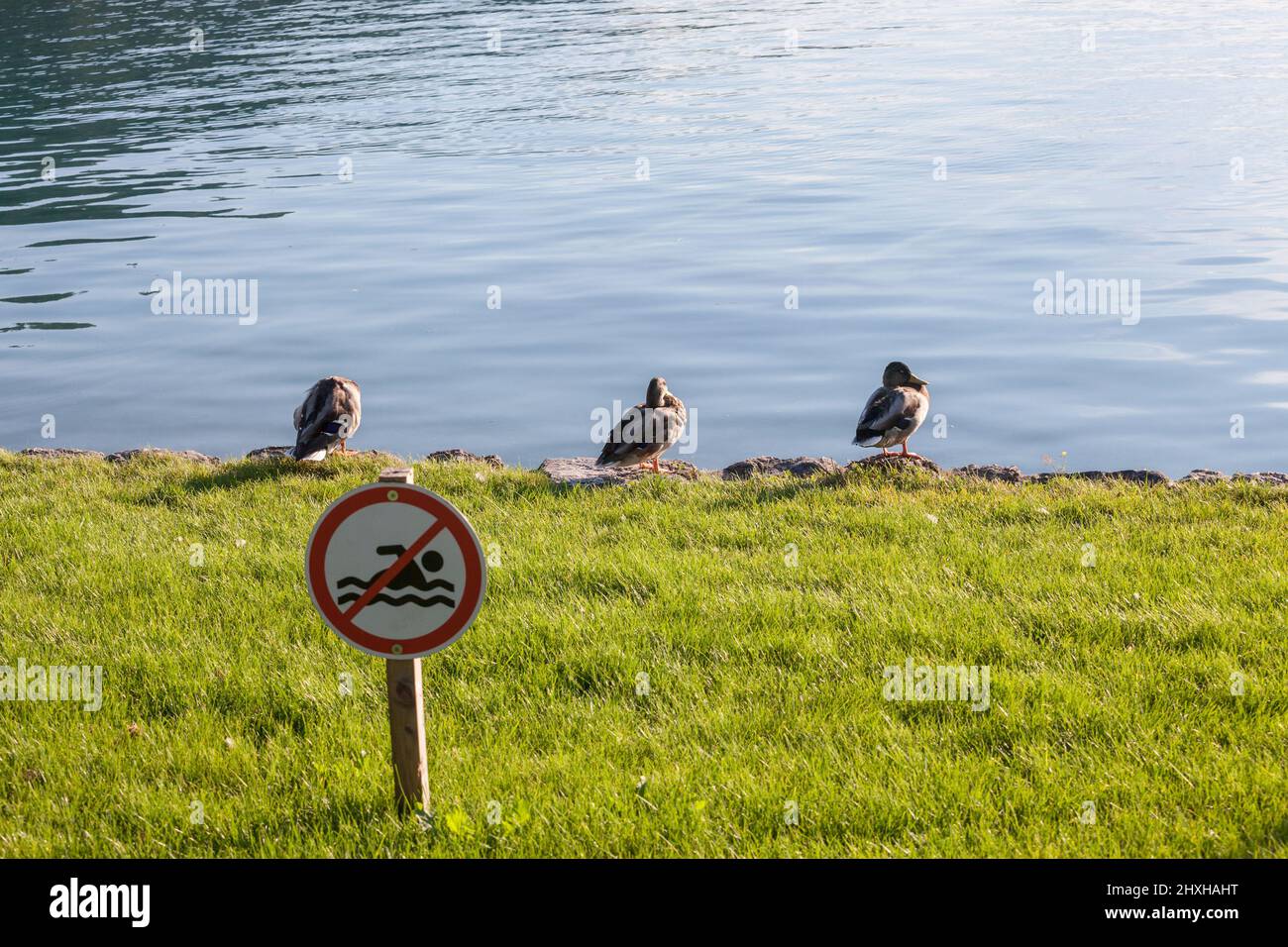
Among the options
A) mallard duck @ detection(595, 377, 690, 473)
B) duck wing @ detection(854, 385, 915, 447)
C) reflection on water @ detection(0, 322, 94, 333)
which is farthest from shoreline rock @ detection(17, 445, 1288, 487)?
reflection on water @ detection(0, 322, 94, 333)

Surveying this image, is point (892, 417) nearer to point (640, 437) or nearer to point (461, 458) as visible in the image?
point (640, 437)

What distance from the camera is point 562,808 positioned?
5.16 meters

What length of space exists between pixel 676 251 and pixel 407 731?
16.8 m

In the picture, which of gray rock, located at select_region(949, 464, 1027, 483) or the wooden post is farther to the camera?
gray rock, located at select_region(949, 464, 1027, 483)

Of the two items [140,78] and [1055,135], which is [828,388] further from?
[140,78]

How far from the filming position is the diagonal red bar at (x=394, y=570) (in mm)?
4555

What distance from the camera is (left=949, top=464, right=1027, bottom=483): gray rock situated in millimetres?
10750

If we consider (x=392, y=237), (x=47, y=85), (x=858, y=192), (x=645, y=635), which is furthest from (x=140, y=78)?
(x=645, y=635)

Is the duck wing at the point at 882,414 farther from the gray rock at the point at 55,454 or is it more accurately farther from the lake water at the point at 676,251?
the gray rock at the point at 55,454

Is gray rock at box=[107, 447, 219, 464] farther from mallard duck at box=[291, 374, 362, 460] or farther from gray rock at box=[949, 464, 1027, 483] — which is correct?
gray rock at box=[949, 464, 1027, 483]

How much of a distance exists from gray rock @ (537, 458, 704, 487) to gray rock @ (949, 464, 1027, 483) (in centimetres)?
229

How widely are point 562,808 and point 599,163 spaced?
25.0m

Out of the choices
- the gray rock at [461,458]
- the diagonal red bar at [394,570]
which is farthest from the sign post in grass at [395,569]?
the gray rock at [461,458]

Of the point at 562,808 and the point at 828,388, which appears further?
the point at 828,388
